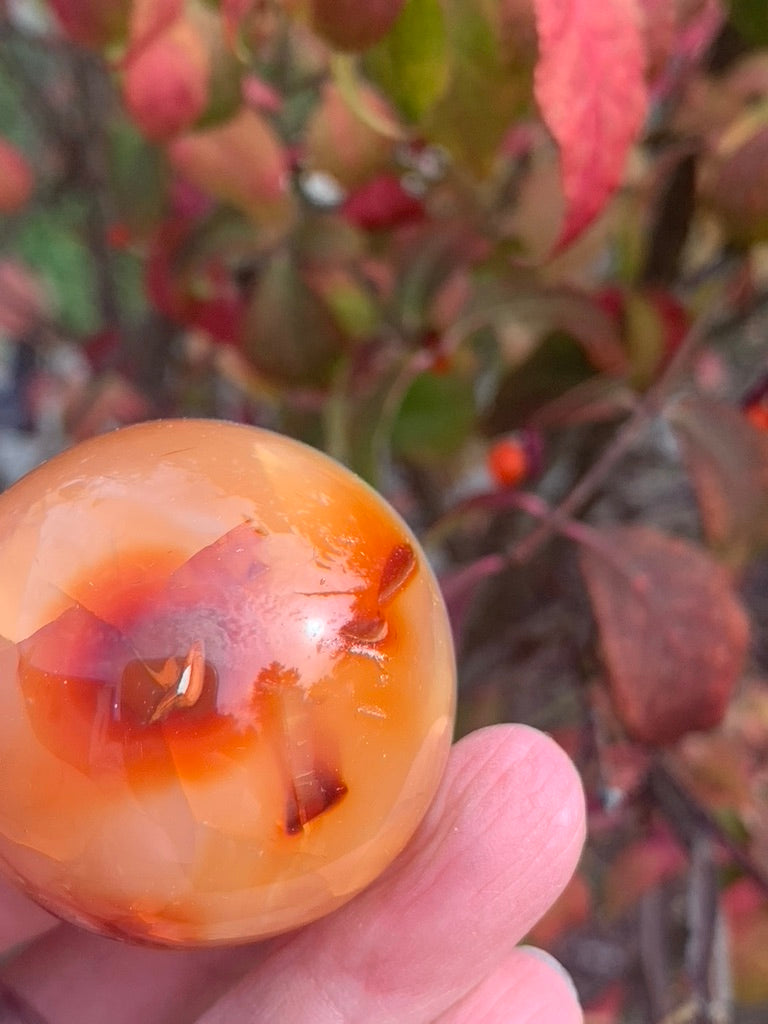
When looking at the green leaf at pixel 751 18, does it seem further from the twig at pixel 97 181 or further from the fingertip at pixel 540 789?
the twig at pixel 97 181

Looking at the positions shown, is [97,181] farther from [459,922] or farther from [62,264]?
[459,922]

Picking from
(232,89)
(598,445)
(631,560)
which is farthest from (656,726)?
(232,89)

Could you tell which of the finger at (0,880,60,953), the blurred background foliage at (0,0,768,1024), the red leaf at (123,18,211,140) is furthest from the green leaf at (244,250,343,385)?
the finger at (0,880,60,953)

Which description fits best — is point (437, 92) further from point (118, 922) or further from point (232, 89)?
point (118, 922)

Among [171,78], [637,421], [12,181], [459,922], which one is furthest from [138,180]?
[459,922]

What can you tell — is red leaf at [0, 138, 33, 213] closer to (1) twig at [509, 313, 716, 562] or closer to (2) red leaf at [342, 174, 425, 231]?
(2) red leaf at [342, 174, 425, 231]
